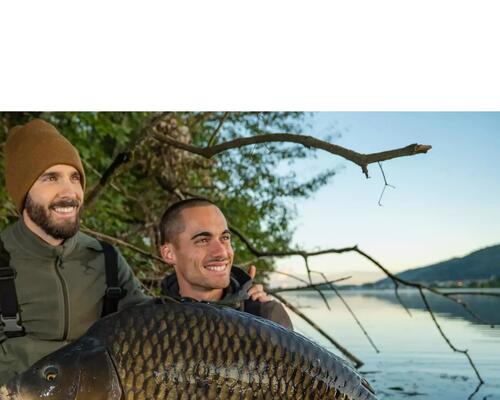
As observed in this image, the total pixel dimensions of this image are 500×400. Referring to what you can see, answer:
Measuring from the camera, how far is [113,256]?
2.45 meters

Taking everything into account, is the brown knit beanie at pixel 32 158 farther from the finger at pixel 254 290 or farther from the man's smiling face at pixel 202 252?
the finger at pixel 254 290

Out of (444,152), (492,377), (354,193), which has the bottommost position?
(492,377)

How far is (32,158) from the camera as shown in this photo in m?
2.49

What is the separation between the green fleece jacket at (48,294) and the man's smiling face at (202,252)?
186mm

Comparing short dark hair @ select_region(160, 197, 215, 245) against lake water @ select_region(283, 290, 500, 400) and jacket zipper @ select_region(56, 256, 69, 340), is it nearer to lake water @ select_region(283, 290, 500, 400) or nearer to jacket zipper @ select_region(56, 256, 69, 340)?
jacket zipper @ select_region(56, 256, 69, 340)

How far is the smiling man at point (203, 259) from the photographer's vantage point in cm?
217

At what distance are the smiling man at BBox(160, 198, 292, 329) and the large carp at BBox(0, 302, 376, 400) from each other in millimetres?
574

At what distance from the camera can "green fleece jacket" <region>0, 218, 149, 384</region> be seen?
7.59ft

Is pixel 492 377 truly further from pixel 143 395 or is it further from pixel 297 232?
pixel 143 395

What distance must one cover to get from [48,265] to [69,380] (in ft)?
3.41

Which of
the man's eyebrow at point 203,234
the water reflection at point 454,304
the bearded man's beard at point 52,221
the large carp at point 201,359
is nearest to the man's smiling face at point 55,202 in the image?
the bearded man's beard at point 52,221

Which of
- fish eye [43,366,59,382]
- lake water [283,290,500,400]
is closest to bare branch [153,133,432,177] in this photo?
fish eye [43,366,59,382]
